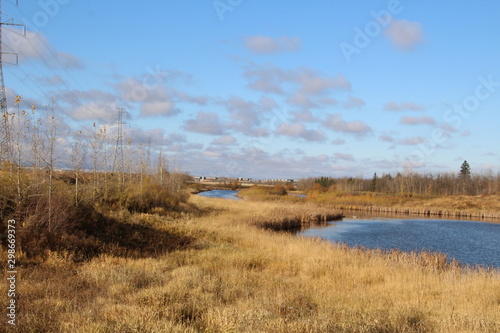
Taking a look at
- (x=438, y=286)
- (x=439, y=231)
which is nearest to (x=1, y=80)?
(x=438, y=286)

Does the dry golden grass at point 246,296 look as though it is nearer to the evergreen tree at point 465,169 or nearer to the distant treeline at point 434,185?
the distant treeline at point 434,185

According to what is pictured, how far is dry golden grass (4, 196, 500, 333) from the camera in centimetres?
630

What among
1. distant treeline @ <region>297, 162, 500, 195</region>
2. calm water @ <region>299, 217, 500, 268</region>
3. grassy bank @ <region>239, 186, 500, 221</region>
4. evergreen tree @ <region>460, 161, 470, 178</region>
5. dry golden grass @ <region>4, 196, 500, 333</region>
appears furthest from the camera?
evergreen tree @ <region>460, 161, 470, 178</region>

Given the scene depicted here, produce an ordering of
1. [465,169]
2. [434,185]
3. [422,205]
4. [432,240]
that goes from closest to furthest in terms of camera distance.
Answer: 1. [432,240]
2. [422,205]
3. [434,185]
4. [465,169]

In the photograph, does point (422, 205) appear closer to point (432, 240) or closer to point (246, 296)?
point (432, 240)

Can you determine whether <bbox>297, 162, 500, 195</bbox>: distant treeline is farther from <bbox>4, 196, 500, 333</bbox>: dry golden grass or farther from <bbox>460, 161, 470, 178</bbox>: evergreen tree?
<bbox>4, 196, 500, 333</bbox>: dry golden grass

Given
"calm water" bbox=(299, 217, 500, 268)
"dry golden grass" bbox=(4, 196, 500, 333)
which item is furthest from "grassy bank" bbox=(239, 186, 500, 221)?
"dry golden grass" bbox=(4, 196, 500, 333)

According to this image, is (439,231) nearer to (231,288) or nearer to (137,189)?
(137,189)

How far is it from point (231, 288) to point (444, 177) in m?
124

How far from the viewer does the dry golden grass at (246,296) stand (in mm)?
6305

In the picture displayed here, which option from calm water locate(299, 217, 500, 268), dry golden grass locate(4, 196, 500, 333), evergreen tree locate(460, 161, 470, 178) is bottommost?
calm water locate(299, 217, 500, 268)

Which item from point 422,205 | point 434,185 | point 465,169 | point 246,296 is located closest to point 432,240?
point 246,296

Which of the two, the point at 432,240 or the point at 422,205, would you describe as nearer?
the point at 432,240

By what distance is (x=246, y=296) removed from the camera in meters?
8.48
